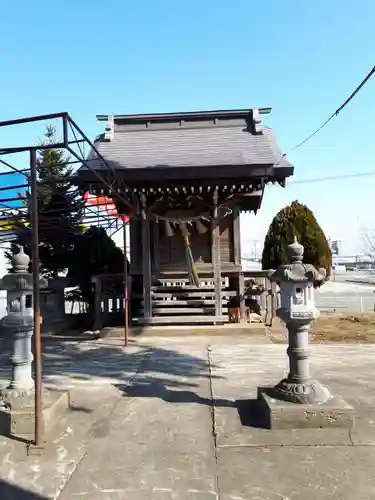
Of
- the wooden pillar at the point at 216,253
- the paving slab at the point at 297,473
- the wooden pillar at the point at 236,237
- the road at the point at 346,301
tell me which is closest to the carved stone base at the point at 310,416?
the paving slab at the point at 297,473

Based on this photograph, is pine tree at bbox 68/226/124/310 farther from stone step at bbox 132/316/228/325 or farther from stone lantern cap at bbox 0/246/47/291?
stone lantern cap at bbox 0/246/47/291

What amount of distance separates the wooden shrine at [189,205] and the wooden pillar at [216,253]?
1.0 inches

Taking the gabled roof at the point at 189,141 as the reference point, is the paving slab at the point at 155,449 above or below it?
below

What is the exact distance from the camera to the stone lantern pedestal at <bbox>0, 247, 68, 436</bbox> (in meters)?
4.41

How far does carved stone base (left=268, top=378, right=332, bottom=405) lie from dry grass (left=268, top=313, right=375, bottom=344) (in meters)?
5.50

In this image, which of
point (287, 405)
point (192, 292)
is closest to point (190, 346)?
point (192, 292)

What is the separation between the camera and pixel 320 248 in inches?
580

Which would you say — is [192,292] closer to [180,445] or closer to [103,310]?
[103,310]

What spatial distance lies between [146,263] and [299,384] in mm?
7223

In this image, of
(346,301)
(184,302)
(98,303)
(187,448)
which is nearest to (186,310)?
(184,302)

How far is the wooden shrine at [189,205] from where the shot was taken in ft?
33.9

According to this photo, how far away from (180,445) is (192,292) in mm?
7500

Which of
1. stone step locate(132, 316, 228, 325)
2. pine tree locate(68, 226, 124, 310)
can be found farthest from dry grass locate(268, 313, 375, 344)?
pine tree locate(68, 226, 124, 310)

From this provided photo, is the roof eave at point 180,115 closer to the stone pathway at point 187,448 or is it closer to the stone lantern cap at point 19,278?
the stone pathway at point 187,448
